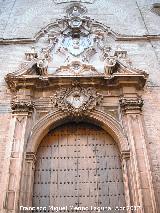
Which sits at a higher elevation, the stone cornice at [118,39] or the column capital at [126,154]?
the stone cornice at [118,39]

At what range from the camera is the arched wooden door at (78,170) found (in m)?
7.21

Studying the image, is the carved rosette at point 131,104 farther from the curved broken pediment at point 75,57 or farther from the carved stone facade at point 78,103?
the curved broken pediment at point 75,57

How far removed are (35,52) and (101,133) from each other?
3.08 m

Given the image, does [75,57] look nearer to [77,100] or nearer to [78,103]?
[77,100]

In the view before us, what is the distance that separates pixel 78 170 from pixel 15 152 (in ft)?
4.65

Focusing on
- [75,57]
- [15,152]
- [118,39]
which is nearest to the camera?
[15,152]

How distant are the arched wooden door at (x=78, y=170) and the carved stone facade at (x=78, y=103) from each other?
0.55 ft

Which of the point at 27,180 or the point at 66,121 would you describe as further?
the point at 66,121

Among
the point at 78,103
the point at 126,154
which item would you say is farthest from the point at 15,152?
the point at 126,154

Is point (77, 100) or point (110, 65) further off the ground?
point (110, 65)

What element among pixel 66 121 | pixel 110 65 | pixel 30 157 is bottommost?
pixel 30 157

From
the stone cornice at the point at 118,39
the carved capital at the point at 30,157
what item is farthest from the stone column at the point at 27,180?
the stone cornice at the point at 118,39

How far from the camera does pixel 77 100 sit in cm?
834

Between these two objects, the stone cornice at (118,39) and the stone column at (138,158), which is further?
the stone cornice at (118,39)
